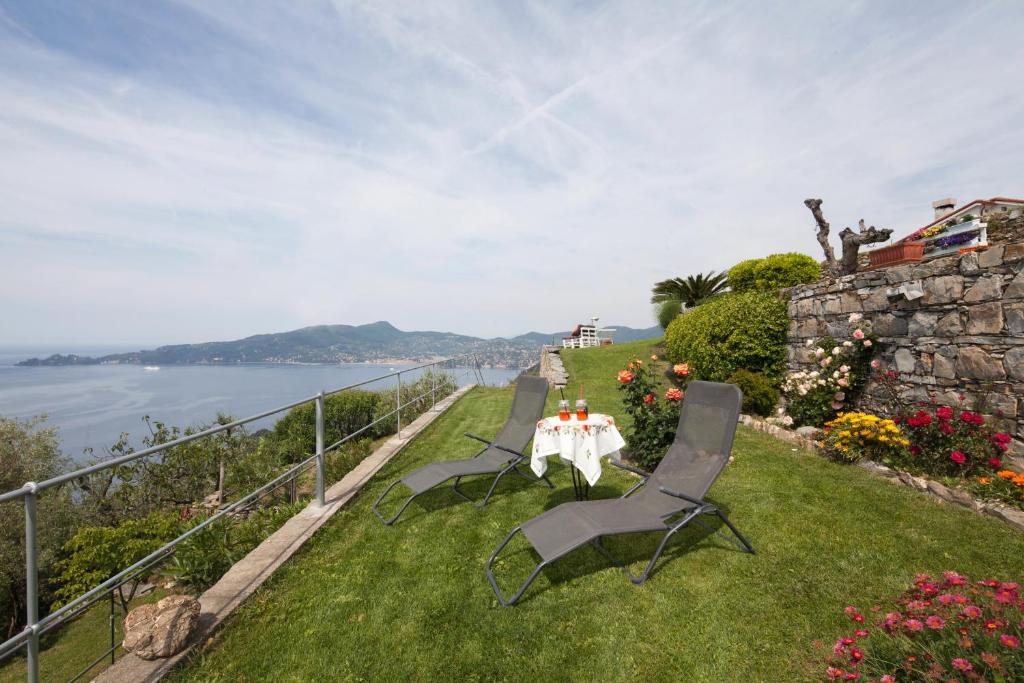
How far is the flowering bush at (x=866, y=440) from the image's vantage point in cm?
490

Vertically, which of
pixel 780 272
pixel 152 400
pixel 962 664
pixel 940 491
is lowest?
pixel 152 400

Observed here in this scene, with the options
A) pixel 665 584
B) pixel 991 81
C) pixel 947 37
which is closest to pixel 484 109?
pixel 947 37

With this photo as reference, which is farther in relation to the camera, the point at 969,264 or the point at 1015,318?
the point at 969,264

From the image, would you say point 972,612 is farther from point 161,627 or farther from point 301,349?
point 301,349

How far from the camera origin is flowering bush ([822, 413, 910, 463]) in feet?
16.1

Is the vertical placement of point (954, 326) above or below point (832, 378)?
above

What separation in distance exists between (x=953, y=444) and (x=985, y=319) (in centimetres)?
141

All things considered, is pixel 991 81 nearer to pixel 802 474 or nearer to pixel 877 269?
pixel 877 269

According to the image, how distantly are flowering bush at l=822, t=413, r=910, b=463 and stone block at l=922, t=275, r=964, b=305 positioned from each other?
1.57 metres

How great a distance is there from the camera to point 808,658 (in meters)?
2.24

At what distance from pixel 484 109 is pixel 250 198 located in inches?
407

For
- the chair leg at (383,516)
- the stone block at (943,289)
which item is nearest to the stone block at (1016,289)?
the stone block at (943,289)

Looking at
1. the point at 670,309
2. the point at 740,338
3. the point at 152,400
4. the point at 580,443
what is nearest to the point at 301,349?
the point at 152,400

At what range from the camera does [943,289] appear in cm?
506
